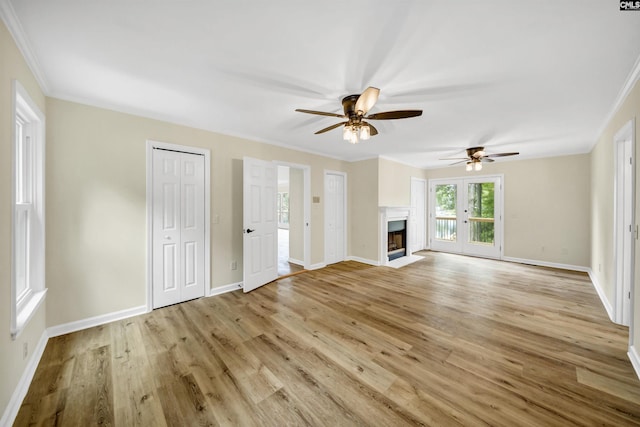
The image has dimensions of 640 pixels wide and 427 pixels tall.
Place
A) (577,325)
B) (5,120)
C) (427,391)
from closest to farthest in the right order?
(5,120) < (427,391) < (577,325)

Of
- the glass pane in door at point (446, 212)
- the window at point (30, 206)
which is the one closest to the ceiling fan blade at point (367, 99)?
the window at point (30, 206)

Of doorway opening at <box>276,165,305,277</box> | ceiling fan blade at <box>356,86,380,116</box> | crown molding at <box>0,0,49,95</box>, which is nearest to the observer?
crown molding at <box>0,0,49,95</box>

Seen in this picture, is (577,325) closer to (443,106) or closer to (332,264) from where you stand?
(443,106)

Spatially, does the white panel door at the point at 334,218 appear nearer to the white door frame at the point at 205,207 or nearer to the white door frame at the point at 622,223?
the white door frame at the point at 205,207

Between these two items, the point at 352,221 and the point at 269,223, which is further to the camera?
the point at 352,221

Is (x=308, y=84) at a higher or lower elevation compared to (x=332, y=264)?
higher

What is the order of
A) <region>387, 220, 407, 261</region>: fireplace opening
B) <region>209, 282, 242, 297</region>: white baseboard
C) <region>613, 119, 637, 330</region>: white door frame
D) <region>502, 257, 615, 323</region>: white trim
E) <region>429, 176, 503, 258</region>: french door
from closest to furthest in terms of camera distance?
<region>613, 119, 637, 330</region>: white door frame → <region>502, 257, 615, 323</region>: white trim → <region>209, 282, 242, 297</region>: white baseboard → <region>387, 220, 407, 261</region>: fireplace opening → <region>429, 176, 503, 258</region>: french door

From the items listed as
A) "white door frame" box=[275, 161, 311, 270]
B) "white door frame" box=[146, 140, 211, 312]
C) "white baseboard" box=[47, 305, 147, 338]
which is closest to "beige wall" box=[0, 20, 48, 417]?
"white baseboard" box=[47, 305, 147, 338]

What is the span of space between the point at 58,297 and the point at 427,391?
3568 millimetres

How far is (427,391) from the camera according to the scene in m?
1.73

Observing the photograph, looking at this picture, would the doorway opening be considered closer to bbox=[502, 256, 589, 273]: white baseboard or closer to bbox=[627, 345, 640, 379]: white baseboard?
bbox=[627, 345, 640, 379]: white baseboard

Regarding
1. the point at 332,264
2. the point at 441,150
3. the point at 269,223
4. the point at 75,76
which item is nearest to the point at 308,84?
the point at 75,76

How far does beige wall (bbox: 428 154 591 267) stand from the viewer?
4.84 m

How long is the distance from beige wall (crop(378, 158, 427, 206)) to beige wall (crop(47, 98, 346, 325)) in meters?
3.86
